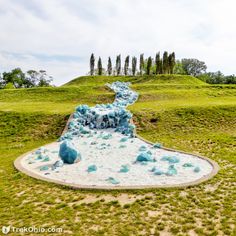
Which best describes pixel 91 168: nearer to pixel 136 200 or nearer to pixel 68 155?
pixel 68 155

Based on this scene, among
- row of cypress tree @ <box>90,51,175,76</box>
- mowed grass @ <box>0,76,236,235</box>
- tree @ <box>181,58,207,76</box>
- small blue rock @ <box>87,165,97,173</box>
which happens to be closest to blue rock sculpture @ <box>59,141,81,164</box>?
small blue rock @ <box>87,165,97,173</box>

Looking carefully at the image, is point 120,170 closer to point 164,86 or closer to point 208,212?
point 208,212

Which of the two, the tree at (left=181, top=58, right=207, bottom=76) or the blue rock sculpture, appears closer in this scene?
the blue rock sculpture

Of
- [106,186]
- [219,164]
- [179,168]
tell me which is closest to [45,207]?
[106,186]

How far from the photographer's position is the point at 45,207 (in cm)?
808

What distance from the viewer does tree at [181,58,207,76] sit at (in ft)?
296

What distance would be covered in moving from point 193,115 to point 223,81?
50684 millimetres

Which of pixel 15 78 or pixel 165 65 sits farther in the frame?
pixel 15 78

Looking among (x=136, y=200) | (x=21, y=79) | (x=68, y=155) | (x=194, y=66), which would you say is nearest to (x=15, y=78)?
(x=21, y=79)

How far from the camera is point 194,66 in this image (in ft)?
298

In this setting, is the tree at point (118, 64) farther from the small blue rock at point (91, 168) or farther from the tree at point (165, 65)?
the small blue rock at point (91, 168)

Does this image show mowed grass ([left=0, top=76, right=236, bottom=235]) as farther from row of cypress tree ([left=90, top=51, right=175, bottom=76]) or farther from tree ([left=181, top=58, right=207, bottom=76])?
tree ([left=181, top=58, right=207, bottom=76])

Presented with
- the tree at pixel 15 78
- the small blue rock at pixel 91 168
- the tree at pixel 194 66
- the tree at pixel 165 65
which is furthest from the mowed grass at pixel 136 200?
the tree at pixel 194 66

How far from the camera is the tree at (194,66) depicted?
90.2 meters
